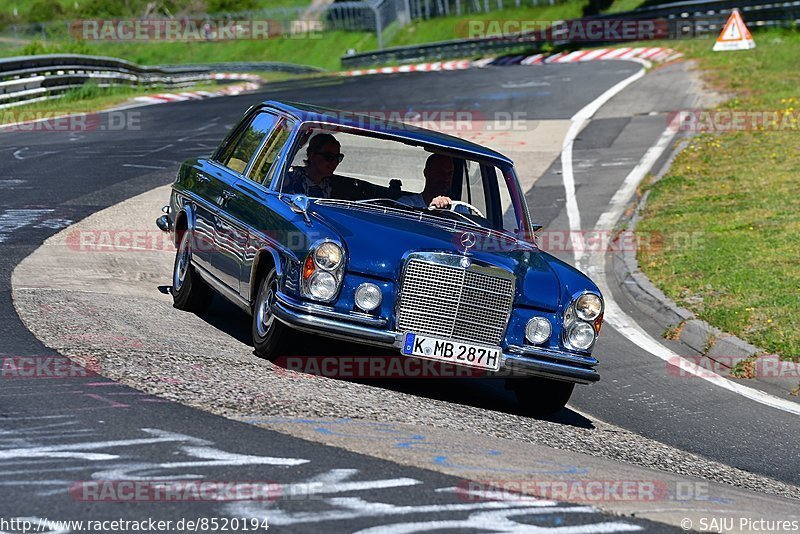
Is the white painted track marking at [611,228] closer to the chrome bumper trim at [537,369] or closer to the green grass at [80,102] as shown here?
the chrome bumper trim at [537,369]

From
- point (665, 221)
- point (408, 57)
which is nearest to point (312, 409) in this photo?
point (665, 221)

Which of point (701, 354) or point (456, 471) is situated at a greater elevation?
point (456, 471)

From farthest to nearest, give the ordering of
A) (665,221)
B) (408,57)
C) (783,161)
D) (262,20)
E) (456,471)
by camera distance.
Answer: (262,20)
(408,57)
(783,161)
(665,221)
(456,471)

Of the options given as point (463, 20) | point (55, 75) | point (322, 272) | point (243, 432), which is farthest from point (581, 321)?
point (463, 20)

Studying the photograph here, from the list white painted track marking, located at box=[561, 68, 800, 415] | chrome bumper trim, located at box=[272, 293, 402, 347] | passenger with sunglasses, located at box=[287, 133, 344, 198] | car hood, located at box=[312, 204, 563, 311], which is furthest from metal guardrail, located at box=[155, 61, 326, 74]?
chrome bumper trim, located at box=[272, 293, 402, 347]

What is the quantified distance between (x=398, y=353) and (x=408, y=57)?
4219cm

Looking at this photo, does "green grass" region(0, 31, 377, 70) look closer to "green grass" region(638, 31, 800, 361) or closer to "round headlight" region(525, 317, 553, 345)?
"green grass" region(638, 31, 800, 361)

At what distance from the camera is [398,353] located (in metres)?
7.54

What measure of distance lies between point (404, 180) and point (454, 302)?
1468 millimetres

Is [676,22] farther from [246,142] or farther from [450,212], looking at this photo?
[450,212]

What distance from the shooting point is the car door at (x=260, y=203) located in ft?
26.1

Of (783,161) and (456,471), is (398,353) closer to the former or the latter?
(456,471)

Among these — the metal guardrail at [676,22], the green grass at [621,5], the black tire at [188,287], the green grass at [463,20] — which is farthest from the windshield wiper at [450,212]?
the green grass at [463,20]

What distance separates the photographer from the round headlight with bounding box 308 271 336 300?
7.42 m
